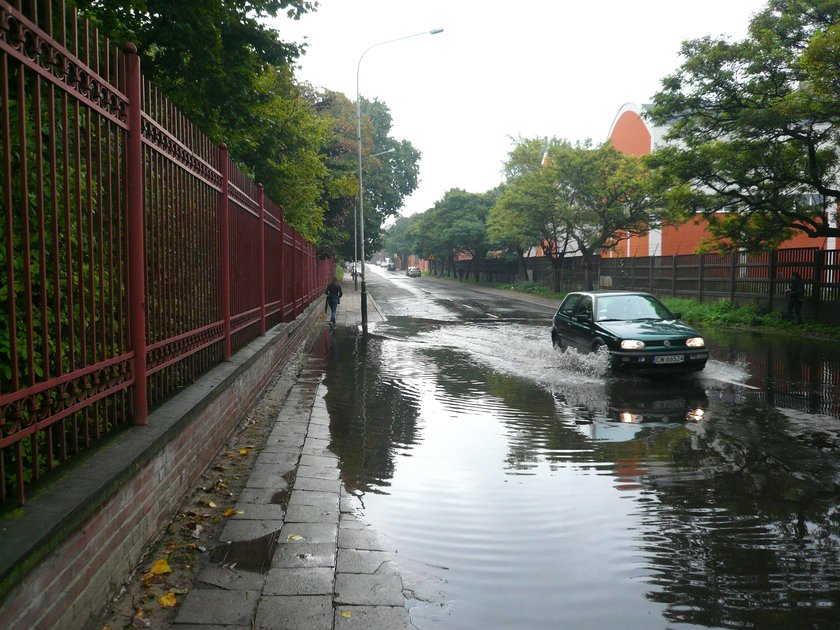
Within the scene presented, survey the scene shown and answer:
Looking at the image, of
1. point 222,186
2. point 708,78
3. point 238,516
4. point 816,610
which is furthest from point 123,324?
point 708,78

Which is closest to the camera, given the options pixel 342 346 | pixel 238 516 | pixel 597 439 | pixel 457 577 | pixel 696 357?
pixel 457 577

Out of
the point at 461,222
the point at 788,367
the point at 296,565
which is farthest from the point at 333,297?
the point at 461,222

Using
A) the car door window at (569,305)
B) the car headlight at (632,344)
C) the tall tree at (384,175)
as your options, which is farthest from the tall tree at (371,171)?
the car headlight at (632,344)

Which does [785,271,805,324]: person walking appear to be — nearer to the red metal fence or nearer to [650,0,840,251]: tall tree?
[650,0,840,251]: tall tree

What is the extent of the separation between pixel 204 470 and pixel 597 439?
3.80 m

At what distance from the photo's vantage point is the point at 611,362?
1051cm

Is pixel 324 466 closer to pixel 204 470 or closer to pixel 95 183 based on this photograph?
pixel 204 470

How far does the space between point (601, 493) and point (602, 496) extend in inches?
2.8

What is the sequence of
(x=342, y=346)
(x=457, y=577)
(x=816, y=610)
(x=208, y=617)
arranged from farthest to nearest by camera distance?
(x=342, y=346)
(x=457, y=577)
(x=816, y=610)
(x=208, y=617)

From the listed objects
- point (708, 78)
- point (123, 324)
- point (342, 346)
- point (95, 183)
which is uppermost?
point (708, 78)

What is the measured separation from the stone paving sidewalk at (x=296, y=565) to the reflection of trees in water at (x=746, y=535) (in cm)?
150

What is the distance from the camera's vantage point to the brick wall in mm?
2535

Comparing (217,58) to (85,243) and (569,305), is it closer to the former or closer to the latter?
(85,243)

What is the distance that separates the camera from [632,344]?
10.2 m
